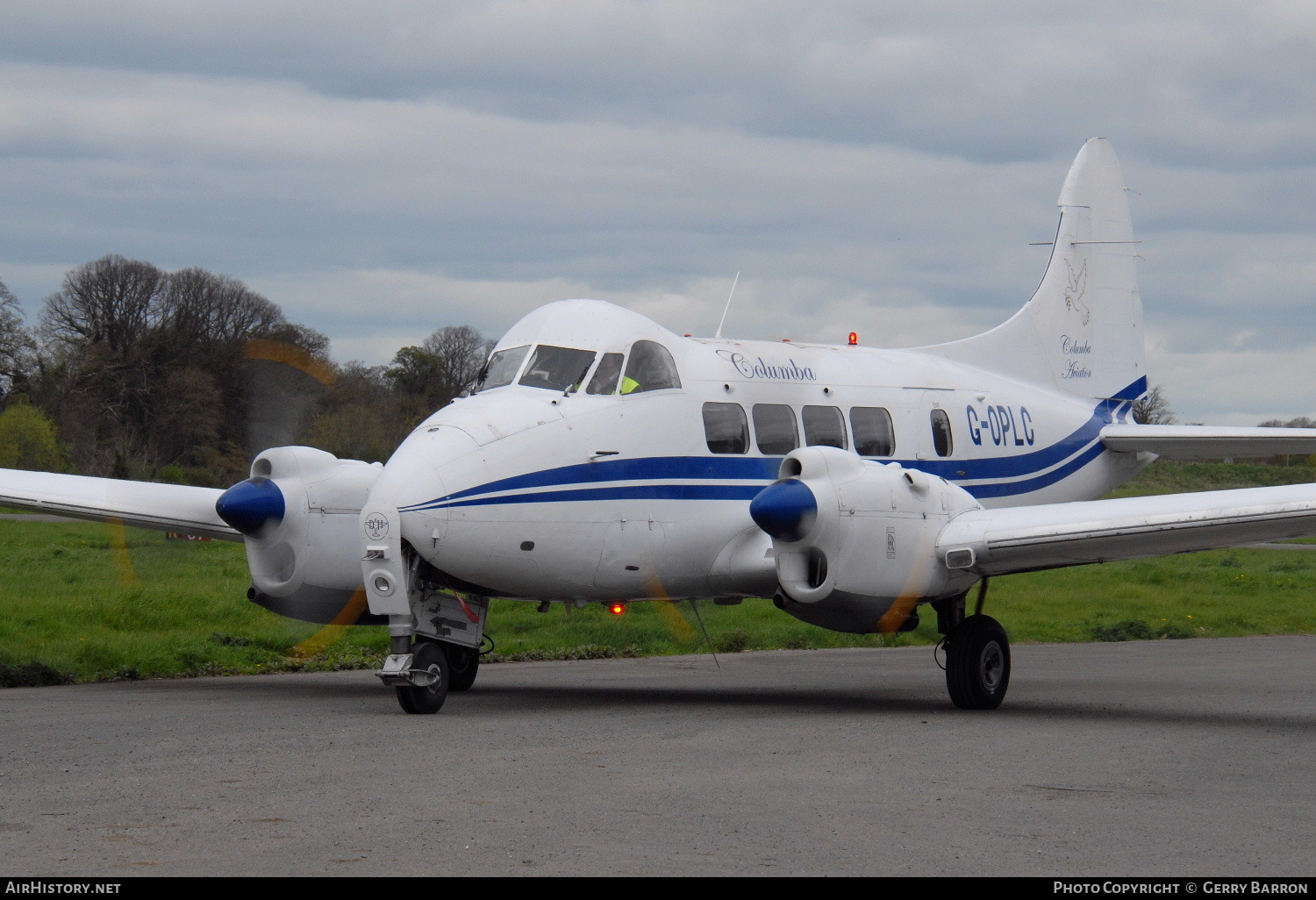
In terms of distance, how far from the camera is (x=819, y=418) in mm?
15125

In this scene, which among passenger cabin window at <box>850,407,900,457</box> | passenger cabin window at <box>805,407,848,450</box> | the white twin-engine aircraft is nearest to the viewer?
the white twin-engine aircraft

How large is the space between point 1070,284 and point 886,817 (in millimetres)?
14162

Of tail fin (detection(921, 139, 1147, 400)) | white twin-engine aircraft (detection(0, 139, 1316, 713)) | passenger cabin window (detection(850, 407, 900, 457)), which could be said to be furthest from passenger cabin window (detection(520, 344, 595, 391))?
tail fin (detection(921, 139, 1147, 400))

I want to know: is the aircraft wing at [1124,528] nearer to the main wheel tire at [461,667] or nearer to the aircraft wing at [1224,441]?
the aircraft wing at [1224,441]

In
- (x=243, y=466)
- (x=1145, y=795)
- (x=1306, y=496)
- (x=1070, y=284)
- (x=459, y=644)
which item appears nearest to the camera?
(x=1145, y=795)

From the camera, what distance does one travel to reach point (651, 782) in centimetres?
866

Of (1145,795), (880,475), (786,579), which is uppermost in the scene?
(880,475)

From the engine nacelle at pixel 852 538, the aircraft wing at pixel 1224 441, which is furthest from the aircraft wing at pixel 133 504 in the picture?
the aircraft wing at pixel 1224 441

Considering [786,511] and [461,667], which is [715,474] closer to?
[786,511]

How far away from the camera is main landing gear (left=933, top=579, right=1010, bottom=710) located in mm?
13086

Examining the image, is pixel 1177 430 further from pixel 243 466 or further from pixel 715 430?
pixel 243 466

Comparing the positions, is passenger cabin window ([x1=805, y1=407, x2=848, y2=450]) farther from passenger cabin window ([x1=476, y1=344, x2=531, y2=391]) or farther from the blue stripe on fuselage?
passenger cabin window ([x1=476, y1=344, x2=531, y2=391])

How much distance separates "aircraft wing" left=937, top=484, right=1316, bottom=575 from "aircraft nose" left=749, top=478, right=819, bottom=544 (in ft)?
5.07
